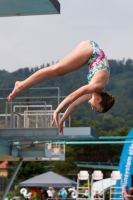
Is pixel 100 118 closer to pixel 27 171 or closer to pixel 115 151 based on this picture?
pixel 115 151

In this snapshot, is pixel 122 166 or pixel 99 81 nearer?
pixel 99 81

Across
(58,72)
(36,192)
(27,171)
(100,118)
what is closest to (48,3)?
(58,72)

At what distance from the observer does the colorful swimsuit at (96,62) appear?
232 inches

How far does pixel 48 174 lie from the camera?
26.8 m

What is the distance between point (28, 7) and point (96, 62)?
448 cm

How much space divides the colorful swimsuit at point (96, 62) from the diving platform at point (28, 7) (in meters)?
3.89

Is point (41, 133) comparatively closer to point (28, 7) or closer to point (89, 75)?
point (28, 7)

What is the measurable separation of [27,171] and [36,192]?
130ft

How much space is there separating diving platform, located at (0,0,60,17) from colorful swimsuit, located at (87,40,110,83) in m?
3.89

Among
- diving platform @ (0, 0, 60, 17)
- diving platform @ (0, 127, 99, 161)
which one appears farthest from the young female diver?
diving platform @ (0, 127, 99, 161)

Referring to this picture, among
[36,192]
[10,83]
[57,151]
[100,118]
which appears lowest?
[36,192]

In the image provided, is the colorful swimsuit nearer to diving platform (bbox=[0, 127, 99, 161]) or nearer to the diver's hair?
the diver's hair

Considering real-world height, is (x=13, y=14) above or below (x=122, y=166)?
above

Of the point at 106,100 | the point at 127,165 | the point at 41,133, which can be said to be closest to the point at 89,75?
the point at 106,100
